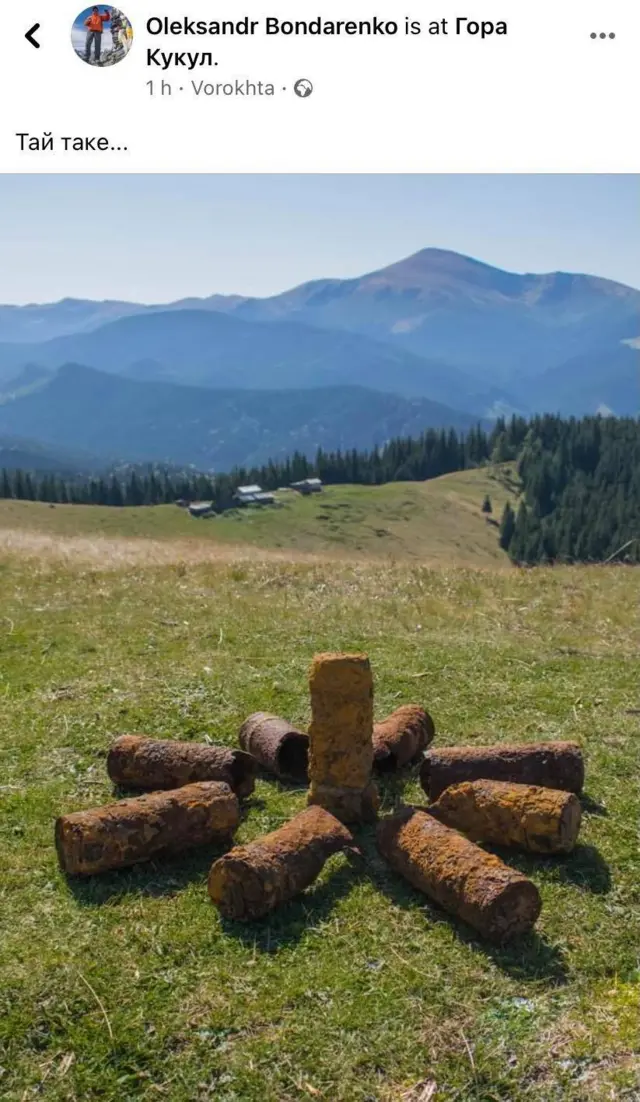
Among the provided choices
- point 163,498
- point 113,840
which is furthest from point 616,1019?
point 163,498

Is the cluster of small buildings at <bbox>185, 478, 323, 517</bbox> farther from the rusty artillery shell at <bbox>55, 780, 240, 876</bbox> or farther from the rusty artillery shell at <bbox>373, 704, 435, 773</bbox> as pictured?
the rusty artillery shell at <bbox>55, 780, 240, 876</bbox>

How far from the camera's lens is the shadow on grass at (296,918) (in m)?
8.14

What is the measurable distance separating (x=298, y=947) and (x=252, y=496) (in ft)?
505

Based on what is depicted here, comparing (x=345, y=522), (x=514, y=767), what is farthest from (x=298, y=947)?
(x=345, y=522)

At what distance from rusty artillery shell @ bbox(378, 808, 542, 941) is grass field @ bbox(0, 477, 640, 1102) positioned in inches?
8.1

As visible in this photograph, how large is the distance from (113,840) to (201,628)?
10886 millimetres

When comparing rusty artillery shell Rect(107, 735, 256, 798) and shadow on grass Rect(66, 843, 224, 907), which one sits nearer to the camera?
shadow on grass Rect(66, 843, 224, 907)

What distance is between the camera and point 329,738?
10.2 metres

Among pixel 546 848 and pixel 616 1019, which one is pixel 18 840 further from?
pixel 616 1019

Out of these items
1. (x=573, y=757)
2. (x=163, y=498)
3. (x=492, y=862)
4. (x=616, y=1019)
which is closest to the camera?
(x=616, y=1019)

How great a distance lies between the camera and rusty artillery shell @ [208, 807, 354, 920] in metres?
8.34

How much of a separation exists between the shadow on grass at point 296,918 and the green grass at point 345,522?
99239 millimetres
